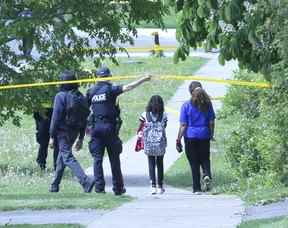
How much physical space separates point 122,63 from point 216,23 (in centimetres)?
2408

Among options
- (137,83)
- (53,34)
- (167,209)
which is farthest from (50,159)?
(167,209)

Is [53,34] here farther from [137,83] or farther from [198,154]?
[137,83]

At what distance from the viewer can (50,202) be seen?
44.6 ft

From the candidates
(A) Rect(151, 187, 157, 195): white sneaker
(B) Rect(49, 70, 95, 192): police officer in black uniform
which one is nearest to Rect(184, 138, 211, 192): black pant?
(A) Rect(151, 187, 157, 195): white sneaker

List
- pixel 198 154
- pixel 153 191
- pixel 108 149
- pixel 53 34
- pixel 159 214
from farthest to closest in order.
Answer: pixel 53 34 → pixel 198 154 → pixel 153 191 → pixel 108 149 → pixel 159 214

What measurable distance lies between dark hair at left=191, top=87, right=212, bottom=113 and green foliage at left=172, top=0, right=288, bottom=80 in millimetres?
4999

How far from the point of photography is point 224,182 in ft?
57.5

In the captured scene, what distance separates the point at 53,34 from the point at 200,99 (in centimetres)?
332

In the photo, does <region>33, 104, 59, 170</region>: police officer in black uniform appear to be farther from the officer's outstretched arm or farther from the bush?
the officer's outstretched arm

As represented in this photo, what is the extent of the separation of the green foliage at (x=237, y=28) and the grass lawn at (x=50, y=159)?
9.51ft

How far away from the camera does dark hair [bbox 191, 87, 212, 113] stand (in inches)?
651

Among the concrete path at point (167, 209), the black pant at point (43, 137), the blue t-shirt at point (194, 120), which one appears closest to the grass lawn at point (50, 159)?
the black pant at point (43, 137)

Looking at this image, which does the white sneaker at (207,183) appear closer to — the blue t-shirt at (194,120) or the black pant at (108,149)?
the blue t-shirt at (194,120)

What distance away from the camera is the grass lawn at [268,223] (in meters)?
10.5
